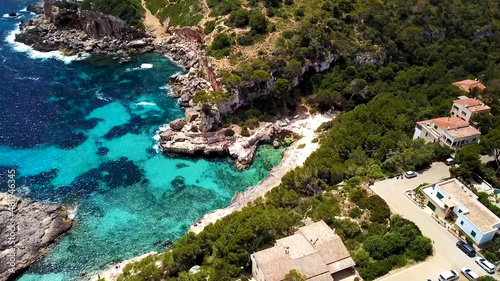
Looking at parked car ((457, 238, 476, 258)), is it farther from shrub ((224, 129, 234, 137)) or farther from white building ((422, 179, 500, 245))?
shrub ((224, 129, 234, 137))

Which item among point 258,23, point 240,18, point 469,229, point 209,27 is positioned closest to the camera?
point 469,229

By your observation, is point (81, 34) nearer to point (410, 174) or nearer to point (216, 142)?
point (216, 142)

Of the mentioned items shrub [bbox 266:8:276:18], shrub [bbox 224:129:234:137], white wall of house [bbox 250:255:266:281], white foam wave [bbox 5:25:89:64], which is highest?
shrub [bbox 266:8:276:18]

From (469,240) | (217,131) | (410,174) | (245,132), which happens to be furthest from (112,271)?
(469,240)

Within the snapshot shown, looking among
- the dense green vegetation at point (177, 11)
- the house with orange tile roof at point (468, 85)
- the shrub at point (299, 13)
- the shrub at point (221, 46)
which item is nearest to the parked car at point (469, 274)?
the house with orange tile roof at point (468, 85)

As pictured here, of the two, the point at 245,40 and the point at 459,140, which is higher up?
the point at 245,40

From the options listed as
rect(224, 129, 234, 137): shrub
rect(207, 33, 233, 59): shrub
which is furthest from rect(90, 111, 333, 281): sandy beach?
rect(207, 33, 233, 59): shrub

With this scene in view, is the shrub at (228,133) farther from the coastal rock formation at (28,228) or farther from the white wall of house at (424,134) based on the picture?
the white wall of house at (424,134)
